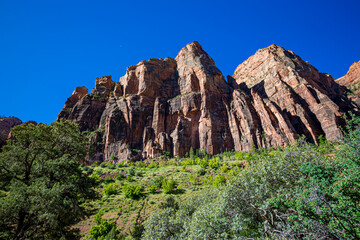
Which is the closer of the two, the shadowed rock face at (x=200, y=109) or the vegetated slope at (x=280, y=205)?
the vegetated slope at (x=280, y=205)

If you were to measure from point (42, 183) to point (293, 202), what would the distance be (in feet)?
55.3

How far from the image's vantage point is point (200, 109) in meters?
92.5

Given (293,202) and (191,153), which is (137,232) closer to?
(293,202)

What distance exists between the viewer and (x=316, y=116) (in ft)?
249

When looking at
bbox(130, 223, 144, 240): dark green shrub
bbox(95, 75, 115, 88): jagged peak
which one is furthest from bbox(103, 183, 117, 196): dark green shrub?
bbox(95, 75, 115, 88): jagged peak

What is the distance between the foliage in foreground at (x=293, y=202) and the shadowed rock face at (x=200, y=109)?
211 feet

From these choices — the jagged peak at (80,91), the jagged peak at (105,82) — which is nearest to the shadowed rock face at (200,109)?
the jagged peak at (105,82)

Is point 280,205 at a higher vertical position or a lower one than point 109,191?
lower

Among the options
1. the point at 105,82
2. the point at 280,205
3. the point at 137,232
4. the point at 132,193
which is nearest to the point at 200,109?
the point at 132,193

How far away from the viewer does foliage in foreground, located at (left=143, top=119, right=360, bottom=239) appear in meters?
8.60

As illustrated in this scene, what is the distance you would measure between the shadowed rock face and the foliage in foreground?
6429 centimetres

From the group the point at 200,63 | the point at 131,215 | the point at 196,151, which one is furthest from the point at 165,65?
the point at 131,215

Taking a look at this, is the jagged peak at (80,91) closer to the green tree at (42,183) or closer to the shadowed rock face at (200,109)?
the shadowed rock face at (200,109)

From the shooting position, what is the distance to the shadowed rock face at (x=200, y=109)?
255 ft
